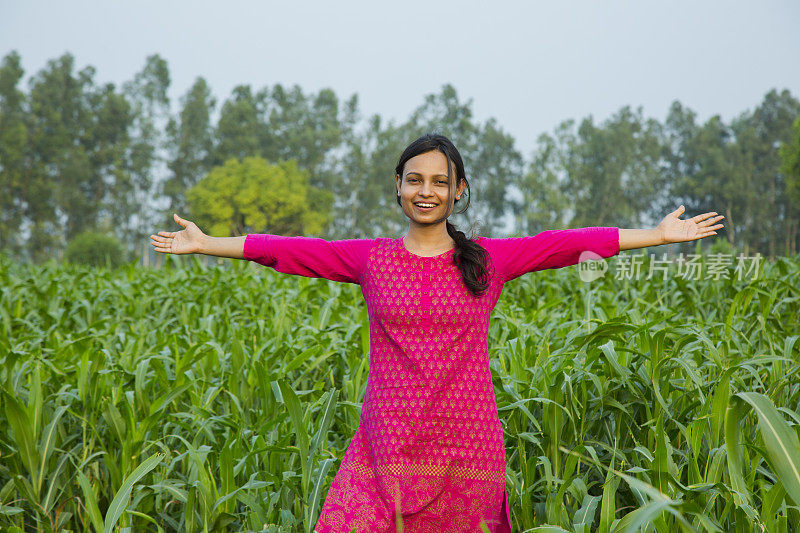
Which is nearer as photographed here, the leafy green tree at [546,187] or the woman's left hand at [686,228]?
the woman's left hand at [686,228]

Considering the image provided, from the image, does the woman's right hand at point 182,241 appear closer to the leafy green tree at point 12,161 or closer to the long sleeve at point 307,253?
the long sleeve at point 307,253

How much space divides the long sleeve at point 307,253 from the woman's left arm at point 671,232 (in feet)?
2.25

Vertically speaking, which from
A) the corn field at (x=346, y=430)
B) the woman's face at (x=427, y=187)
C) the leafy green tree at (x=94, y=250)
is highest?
the leafy green tree at (x=94, y=250)

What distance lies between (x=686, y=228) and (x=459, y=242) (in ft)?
1.96

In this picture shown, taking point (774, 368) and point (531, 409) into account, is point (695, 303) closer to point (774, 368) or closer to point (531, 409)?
point (774, 368)

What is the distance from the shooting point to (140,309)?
5.42m

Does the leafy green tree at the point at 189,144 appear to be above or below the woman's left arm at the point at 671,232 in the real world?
Answer: above

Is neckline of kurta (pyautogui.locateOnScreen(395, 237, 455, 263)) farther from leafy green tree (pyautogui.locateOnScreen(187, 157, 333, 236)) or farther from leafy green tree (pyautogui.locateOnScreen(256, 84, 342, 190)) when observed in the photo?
leafy green tree (pyautogui.locateOnScreen(256, 84, 342, 190))

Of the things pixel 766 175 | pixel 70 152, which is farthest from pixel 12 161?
pixel 766 175

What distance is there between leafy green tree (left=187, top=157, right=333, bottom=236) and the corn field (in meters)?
37.1

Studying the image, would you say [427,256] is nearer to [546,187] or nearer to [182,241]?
[182,241]

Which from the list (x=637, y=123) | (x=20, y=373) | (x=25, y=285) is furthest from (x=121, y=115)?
(x=20, y=373)

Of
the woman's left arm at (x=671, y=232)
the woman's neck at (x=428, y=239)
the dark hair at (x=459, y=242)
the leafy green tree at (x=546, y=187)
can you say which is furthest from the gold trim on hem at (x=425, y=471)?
the leafy green tree at (x=546, y=187)

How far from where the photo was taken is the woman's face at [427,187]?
1751mm
